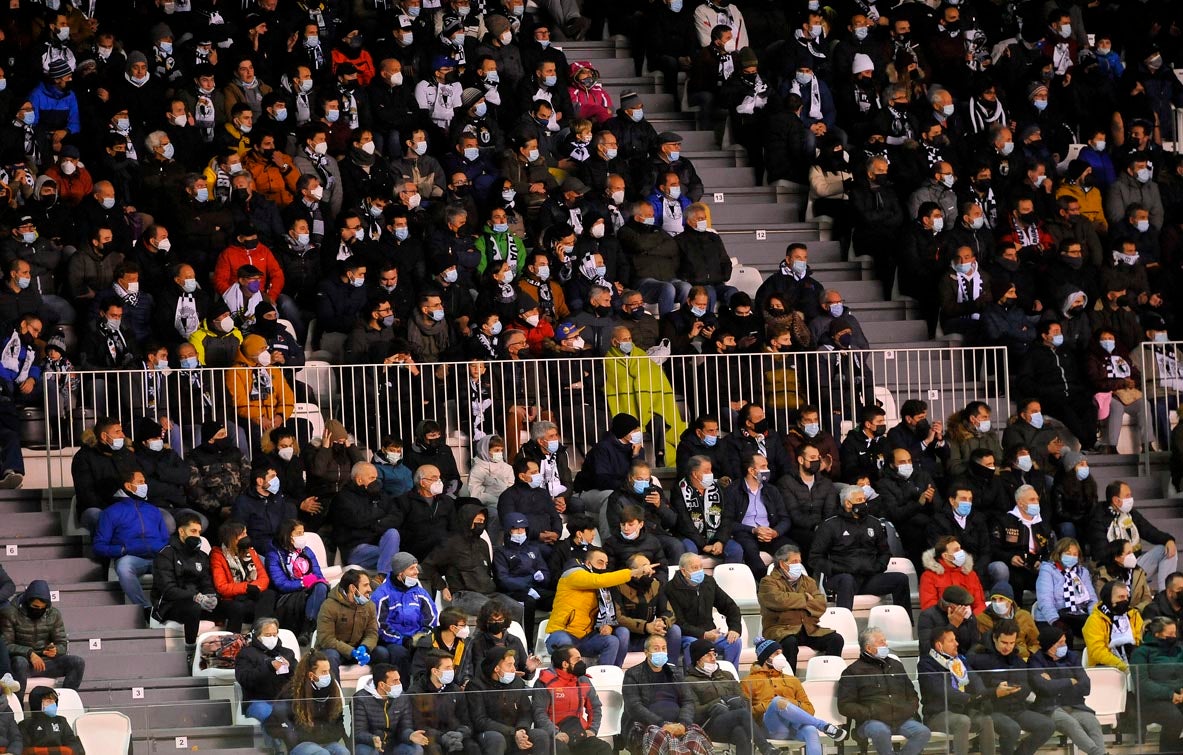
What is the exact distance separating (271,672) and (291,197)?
259 inches

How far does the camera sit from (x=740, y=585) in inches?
784

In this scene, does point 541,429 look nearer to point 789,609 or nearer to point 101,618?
point 789,609

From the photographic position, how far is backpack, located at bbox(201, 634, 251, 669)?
1838cm

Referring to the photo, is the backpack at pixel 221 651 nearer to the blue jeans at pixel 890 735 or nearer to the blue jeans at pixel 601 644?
the blue jeans at pixel 601 644

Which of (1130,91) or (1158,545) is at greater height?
(1130,91)

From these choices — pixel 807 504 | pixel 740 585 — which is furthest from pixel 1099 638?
pixel 740 585

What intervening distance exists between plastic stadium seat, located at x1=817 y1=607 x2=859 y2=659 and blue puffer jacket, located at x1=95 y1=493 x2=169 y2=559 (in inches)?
195

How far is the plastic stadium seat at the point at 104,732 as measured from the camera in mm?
16031

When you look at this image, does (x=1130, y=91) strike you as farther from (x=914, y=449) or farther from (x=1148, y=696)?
(x=1148, y=696)

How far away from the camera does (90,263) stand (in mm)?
21750

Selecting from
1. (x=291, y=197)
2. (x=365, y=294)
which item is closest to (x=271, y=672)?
(x=365, y=294)

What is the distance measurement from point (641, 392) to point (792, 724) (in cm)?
515

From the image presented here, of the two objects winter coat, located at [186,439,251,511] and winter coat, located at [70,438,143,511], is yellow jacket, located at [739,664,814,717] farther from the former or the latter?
winter coat, located at [70,438,143,511]

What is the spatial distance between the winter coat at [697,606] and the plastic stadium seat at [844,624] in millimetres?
759
